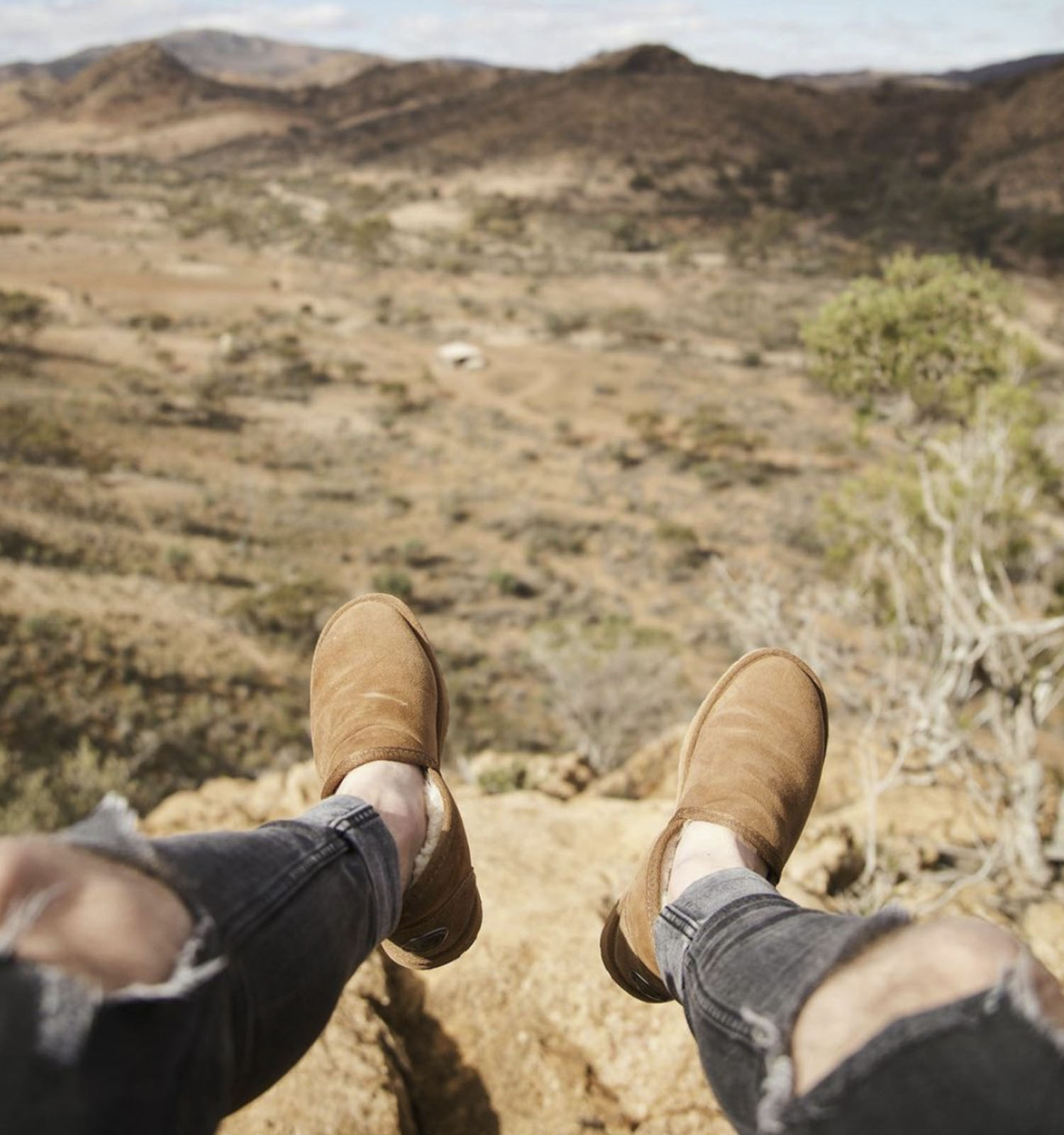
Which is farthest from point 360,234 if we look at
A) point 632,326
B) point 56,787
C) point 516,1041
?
point 516,1041

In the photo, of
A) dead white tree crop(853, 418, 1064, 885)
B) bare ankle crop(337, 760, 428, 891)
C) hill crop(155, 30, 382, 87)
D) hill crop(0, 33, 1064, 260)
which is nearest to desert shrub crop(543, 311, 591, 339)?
hill crop(0, 33, 1064, 260)

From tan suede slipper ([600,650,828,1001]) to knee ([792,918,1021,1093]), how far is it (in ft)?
2.02

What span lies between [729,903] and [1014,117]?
53.0m

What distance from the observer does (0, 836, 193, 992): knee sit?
0.79m

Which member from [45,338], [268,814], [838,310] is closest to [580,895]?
[268,814]

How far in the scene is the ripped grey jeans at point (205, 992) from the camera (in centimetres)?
74

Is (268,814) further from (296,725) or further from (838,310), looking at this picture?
(838,310)

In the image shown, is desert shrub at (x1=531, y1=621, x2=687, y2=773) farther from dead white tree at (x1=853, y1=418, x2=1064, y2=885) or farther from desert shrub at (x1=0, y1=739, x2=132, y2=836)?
desert shrub at (x1=0, y1=739, x2=132, y2=836)

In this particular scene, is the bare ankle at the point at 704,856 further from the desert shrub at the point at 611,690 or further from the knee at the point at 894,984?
the desert shrub at the point at 611,690

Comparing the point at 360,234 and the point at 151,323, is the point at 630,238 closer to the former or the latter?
the point at 360,234

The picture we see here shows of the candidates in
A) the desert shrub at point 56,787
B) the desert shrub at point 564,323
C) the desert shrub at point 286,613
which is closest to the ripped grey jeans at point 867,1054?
the desert shrub at point 56,787

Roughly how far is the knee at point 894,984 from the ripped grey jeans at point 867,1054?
16 millimetres

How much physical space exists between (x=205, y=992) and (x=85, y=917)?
0.45 feet

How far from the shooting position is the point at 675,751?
182 inches
